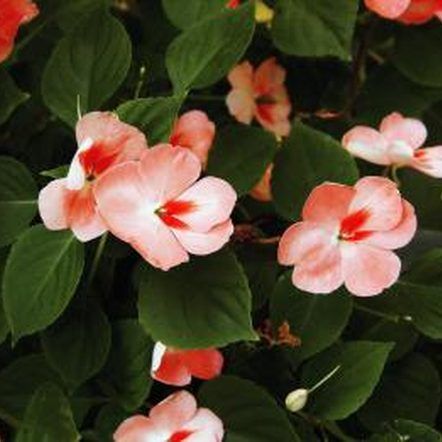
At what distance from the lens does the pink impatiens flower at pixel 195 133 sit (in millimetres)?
734

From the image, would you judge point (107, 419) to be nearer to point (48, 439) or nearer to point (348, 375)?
point (48, 439)

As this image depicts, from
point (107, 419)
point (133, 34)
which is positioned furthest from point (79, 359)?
point (133, 34)

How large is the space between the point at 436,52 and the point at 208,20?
0.25 m

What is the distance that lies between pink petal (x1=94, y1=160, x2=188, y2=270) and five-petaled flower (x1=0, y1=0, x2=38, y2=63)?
0.18 m

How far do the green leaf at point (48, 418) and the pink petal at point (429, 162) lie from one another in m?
0.29

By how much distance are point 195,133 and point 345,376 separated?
205 millimetres

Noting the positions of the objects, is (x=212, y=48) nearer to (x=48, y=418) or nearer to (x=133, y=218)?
(x=133, y=218)

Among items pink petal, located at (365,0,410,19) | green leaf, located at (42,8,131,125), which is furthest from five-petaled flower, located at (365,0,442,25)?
green leaf, located at (42,8,131,125)

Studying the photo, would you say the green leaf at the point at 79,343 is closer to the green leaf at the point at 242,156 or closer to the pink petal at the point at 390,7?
the green leaf at the point at 242,156

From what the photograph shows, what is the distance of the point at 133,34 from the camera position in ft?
3.05

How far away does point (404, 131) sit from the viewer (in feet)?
2.49

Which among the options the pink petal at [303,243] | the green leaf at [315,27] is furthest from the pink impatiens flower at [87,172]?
the green leaf at [315,27]

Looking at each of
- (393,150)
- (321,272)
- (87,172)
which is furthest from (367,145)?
(87,172)

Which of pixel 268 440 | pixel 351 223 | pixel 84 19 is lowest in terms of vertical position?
pixel 268 440
